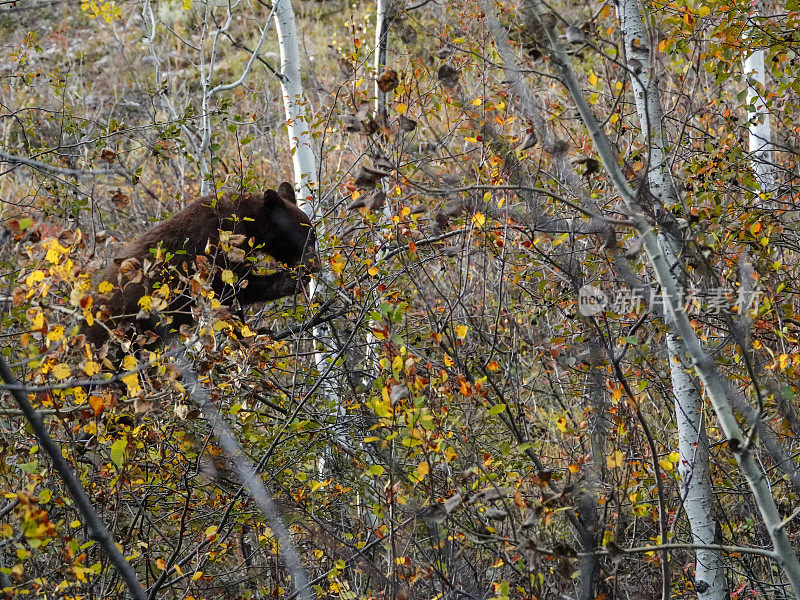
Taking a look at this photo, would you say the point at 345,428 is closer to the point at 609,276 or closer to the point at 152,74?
the point at 609,276

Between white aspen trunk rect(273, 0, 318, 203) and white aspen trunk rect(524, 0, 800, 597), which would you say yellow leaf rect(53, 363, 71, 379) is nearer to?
white aspen trunk rect(524, 0, 800, 597)

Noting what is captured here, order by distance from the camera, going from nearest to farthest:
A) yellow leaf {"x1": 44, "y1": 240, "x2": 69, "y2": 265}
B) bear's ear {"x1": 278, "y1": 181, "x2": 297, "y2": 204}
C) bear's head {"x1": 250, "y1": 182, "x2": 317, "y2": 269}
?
yellow leaf {"x1": 44, "y1": 240, "x2": 69, "y2": 265}
bear's head {"x1": 250, "y1": 182, "x2": 317, "y2": 269}
bear's ear {"x1": 278, "y1": 181, "x2": 297, "y2": 204}

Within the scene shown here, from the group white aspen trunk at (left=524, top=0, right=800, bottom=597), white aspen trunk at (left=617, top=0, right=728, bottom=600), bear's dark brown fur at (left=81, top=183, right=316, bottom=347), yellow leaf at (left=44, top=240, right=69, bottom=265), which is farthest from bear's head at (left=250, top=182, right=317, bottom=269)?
white aspen trunk at (left=524, top=0, right=800, bottom=597)

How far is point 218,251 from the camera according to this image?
4.01 metres

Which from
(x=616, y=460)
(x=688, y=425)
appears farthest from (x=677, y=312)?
(x=688, y=425)

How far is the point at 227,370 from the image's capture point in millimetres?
3725

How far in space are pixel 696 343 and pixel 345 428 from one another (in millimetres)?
2273

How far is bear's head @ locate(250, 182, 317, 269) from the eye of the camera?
5.62 meters

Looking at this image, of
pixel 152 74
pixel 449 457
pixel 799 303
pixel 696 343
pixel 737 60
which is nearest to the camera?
pixel 696 343


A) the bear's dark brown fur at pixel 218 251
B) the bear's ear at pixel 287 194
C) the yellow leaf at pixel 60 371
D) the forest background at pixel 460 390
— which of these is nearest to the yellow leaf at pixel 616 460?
the forest background at pixel 460 390

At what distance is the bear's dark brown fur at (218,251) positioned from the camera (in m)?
4.33

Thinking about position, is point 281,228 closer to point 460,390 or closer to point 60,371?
point 460,390

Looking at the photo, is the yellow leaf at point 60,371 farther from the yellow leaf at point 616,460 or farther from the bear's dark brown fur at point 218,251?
the yellow leaf at point 616,460

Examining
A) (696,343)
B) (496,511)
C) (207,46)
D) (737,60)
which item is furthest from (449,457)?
(207,46)
